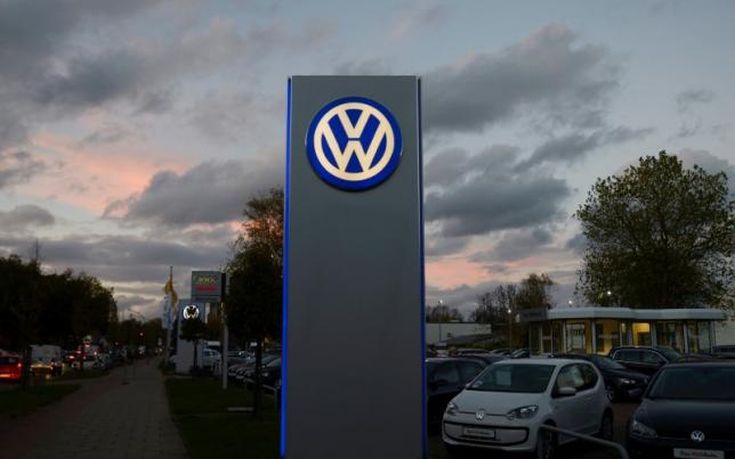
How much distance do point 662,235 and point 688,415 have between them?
40139 millimetres

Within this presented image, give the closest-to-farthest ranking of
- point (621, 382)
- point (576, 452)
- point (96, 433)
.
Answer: point (576, 452) → point (96, 433) → point (621, 382)

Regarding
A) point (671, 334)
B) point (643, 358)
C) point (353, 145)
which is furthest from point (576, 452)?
point (671, 334)

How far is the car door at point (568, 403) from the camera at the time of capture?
461 inches

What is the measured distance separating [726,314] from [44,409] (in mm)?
39172

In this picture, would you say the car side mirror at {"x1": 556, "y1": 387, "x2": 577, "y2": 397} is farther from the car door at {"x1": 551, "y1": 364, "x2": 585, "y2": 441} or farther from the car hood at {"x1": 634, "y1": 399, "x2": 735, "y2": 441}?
the car hood at {"x1": 634, "y1": 399, "x2": 735, "y2": 441}

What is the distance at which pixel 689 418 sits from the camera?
931 cm

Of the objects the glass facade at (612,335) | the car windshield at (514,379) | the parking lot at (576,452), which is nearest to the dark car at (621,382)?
the parking lot at (576,452)

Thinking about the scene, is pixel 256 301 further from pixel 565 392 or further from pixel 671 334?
pixel 671 334

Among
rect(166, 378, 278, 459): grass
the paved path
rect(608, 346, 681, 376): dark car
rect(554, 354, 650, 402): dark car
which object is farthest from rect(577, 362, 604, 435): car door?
rect(608, 346, 681, 376): dark car

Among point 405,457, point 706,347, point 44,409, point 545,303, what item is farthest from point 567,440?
point 545,303

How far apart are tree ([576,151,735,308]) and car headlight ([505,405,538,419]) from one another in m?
37.9

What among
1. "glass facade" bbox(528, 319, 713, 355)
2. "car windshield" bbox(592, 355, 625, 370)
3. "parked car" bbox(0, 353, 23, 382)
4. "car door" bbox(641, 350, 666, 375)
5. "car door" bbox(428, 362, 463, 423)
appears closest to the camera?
"car door" bbox(428, 362, 463, 423)

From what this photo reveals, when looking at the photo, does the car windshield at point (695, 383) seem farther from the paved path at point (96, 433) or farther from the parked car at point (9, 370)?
the parked car at point (9, 370)

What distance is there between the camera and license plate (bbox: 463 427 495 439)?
442 inches
